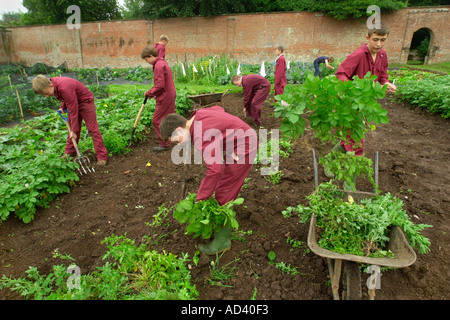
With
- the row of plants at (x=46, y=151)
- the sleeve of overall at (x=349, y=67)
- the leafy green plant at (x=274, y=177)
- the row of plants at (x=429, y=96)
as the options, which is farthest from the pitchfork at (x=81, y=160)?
the row of plants at (x=429, y=96)

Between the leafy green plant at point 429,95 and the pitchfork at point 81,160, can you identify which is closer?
the pitchfork at point 81,160

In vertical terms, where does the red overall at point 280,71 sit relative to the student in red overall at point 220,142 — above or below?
above

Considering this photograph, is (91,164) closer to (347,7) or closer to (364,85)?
(364,85)

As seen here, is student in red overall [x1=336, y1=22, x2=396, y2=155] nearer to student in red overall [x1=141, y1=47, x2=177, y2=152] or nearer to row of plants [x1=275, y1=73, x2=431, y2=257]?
row of plants [x1=275, y1=73, x2=431, y2=257]

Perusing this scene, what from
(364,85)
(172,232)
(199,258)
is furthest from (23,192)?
(364,85)

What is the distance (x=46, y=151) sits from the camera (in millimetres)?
4609

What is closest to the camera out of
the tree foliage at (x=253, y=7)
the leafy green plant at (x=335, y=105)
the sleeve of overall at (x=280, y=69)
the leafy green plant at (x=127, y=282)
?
the leafy green plant at (x=127, y=282)

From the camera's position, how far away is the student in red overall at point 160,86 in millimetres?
5383

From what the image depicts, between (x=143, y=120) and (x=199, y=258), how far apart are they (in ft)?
14.7

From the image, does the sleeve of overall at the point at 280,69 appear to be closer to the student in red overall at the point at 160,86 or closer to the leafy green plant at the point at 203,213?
the student in red overall at the point at 160,86

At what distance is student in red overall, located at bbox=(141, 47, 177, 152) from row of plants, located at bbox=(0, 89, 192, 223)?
0.70m

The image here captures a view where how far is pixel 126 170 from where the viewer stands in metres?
4.97

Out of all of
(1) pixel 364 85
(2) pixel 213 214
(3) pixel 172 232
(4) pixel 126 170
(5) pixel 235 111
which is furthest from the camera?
(5) pixel 235 111

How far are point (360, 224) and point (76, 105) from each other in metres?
4.54
